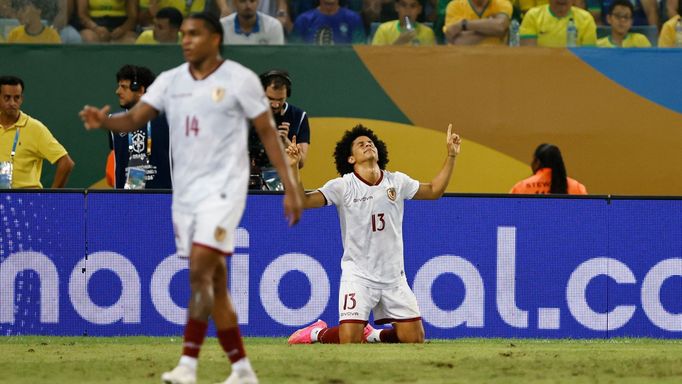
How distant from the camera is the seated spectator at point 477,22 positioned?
1423 centimetres

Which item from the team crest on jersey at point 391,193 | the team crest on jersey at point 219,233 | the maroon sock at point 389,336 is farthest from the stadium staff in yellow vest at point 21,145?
the team crest on jersey at point 219,233

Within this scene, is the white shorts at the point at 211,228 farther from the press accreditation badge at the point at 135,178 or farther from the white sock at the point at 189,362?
the press accreditation badge at the point at 135,178

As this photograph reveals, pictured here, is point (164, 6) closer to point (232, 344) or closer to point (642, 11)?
point (642, 11)

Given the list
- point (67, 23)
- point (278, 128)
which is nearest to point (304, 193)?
point (278, 128)

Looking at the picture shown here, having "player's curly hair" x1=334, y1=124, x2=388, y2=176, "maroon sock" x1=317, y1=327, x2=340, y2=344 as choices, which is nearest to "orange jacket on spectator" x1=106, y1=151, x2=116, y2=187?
"player's curly hair" x1=334, y1=124, x2=388, y2=176

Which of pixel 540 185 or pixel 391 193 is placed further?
pixel 540 185

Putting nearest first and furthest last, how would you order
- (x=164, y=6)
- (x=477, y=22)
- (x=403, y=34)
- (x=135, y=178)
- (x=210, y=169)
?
(x=210, y=169) < (x=135, y=178) < (x=164, y=6) < (x=477, y=22) < (x=403, y=34)

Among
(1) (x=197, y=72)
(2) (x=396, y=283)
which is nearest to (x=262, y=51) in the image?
(2) (x=396, y=283)

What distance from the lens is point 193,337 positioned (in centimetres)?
723

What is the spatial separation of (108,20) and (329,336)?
17.0ft

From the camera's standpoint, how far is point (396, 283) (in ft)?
36.0

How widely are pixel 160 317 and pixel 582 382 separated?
5101 mm

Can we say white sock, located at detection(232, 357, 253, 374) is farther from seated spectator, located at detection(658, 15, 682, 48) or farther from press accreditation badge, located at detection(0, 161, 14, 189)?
seated spectator, located at detection(658, 15, 682, 48)

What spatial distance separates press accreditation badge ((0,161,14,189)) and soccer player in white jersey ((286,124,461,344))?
10.5 feet
